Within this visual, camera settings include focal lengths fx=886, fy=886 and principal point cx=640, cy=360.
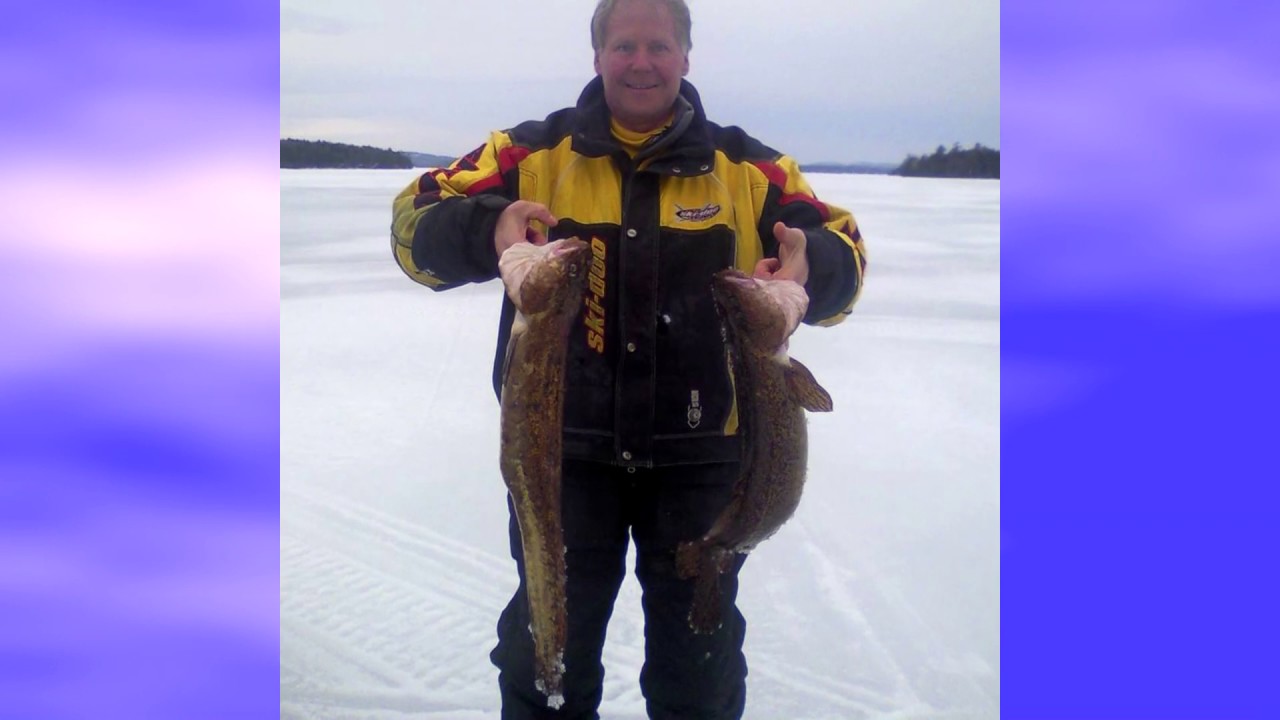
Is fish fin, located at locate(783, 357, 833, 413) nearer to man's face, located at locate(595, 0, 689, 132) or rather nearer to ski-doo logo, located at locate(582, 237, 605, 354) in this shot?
ski-doo logo, located at locate(582, 237, 605, 354)

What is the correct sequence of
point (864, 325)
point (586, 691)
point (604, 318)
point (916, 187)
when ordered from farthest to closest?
point (864, 325), point (916, 187), point (586, 691), point (604, 318)

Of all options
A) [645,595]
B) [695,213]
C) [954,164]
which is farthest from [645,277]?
[954,164]

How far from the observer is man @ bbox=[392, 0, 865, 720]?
7.22ft

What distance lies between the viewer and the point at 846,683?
129 inches

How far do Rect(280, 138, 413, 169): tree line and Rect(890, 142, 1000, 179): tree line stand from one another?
2066 millimetres

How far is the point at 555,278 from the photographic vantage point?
197 cm

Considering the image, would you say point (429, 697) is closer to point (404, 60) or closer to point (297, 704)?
point (297, 704)

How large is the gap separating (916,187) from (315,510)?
3.01 metres

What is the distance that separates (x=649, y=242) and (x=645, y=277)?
0.29 feet

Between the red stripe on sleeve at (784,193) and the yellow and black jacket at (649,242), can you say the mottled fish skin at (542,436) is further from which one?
the red stripe on sleeve at (784,193)

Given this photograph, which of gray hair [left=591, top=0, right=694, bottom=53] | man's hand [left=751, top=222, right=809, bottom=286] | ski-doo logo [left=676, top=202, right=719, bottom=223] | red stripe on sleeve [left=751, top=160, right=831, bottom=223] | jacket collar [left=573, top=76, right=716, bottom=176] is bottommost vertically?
man's hand [left=751, top=222, right=809, bottom=286]

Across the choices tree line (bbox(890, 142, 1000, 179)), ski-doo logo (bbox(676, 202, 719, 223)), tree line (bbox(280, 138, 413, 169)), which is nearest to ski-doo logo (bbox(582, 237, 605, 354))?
ski-doo logo (bbox(676, 202, 719, 223))

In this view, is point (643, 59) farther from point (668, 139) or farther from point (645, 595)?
point (645, 595)

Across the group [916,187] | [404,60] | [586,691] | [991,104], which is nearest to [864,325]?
[916,187]
